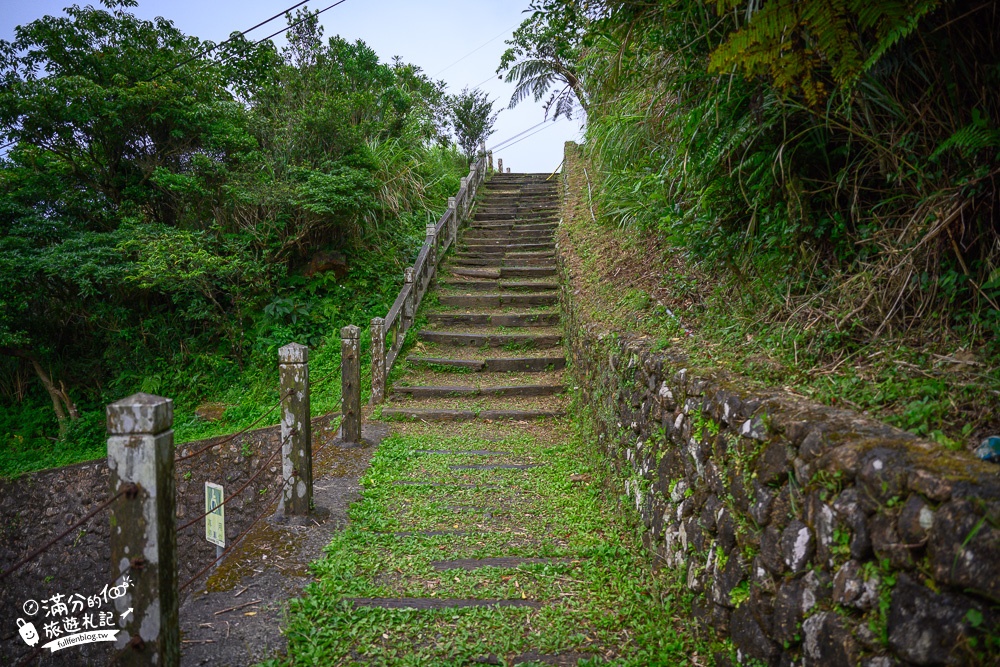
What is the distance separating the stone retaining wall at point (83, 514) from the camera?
259 inches

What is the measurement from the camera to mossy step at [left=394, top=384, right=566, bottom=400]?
6.95m

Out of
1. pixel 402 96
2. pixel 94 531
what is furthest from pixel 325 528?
pixel 402 96

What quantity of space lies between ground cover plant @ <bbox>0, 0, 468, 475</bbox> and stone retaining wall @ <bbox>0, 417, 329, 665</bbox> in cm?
117

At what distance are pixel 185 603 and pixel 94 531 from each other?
4.86m

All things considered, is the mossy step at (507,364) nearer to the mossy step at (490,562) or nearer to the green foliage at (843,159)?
the green foliage at (843,159)

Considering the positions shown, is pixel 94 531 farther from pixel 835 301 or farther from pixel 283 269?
pixel 835 301

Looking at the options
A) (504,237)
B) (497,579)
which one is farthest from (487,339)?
(497,579)

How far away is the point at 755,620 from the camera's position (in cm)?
211

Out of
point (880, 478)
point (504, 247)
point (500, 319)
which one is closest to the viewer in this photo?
point (880, 478)

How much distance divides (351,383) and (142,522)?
3.37m

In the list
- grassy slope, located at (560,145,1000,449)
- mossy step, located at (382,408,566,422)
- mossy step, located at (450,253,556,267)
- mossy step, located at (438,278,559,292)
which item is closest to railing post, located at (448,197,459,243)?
mossy step, located at (450,253,556,267)

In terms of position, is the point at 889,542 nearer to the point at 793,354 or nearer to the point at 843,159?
the point at 793,354

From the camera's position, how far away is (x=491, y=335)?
26.5ft

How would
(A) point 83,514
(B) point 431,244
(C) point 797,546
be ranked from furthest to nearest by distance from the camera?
(B) point 431,244
(A) point 83,514
(C) point 797,546
